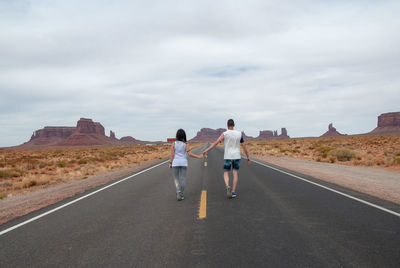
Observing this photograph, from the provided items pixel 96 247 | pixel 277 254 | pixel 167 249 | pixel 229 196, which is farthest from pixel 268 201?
pixel 96 247

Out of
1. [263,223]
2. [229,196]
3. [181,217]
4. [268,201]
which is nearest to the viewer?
[263,223]

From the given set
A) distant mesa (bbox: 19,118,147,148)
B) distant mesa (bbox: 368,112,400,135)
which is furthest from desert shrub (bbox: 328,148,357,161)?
distant mesa (bbox: 19,118,147,148)

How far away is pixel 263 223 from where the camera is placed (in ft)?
16.7

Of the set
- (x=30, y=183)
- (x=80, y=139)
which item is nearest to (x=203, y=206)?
(x=30, y=183)

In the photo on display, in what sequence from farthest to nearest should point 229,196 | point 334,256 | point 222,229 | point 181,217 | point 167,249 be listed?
point 229,196 → point 181,217 → point 222,229 → point 167,249 → point 334,256

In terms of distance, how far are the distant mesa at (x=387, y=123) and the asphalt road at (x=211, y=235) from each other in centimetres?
17600

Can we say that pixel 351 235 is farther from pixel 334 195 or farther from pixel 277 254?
pixel 334 195

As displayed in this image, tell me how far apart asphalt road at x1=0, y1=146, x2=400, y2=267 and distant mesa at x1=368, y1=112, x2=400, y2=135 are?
17600cm

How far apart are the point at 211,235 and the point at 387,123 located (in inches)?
7550

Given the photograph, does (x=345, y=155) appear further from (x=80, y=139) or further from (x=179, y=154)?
(x=80, y=139)

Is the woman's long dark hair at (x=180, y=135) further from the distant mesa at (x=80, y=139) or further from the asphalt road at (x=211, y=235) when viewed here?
the distant mesa at (x=80, y=139)

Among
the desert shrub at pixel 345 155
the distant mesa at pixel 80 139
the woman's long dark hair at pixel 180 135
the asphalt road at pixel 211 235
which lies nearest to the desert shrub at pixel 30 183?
the asphalt road at pixel 211 235

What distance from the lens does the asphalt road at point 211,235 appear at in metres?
3.54

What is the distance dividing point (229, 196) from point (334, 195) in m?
3.03
